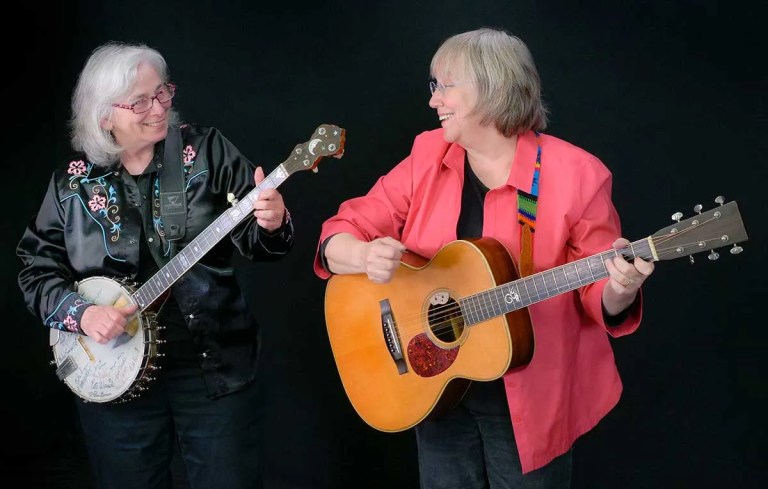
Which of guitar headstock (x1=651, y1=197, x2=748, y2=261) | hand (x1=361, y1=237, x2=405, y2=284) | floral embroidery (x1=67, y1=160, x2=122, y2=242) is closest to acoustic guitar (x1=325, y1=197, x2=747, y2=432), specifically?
guitar headstock (x1=651, y1=197, x2=748, y2=261)

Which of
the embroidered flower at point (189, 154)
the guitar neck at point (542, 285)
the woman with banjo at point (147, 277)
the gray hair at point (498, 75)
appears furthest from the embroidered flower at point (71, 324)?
the gray hair at point (498, 75)

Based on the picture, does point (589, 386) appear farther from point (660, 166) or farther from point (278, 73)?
point (278, 73)

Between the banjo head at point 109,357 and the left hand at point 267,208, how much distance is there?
488 millimetres

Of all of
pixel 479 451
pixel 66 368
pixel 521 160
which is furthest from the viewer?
pixel 66 368

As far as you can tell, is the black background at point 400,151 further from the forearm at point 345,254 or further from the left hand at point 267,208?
the left hand at point 267,208

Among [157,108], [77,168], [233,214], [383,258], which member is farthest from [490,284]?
[77,168]

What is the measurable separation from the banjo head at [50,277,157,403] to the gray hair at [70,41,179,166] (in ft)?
1.25

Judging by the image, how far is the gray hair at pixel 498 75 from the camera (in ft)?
7.74

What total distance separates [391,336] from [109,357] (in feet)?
2.80

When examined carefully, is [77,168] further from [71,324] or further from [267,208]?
[267,208]

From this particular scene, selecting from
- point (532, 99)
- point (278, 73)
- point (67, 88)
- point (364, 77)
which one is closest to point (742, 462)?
Answer: point (532, 99)

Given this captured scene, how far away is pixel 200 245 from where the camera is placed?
2.59 metres

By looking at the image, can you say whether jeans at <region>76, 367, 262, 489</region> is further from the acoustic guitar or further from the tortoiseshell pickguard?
the tortoiseshell pickguard

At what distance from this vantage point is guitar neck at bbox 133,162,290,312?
249 cm
